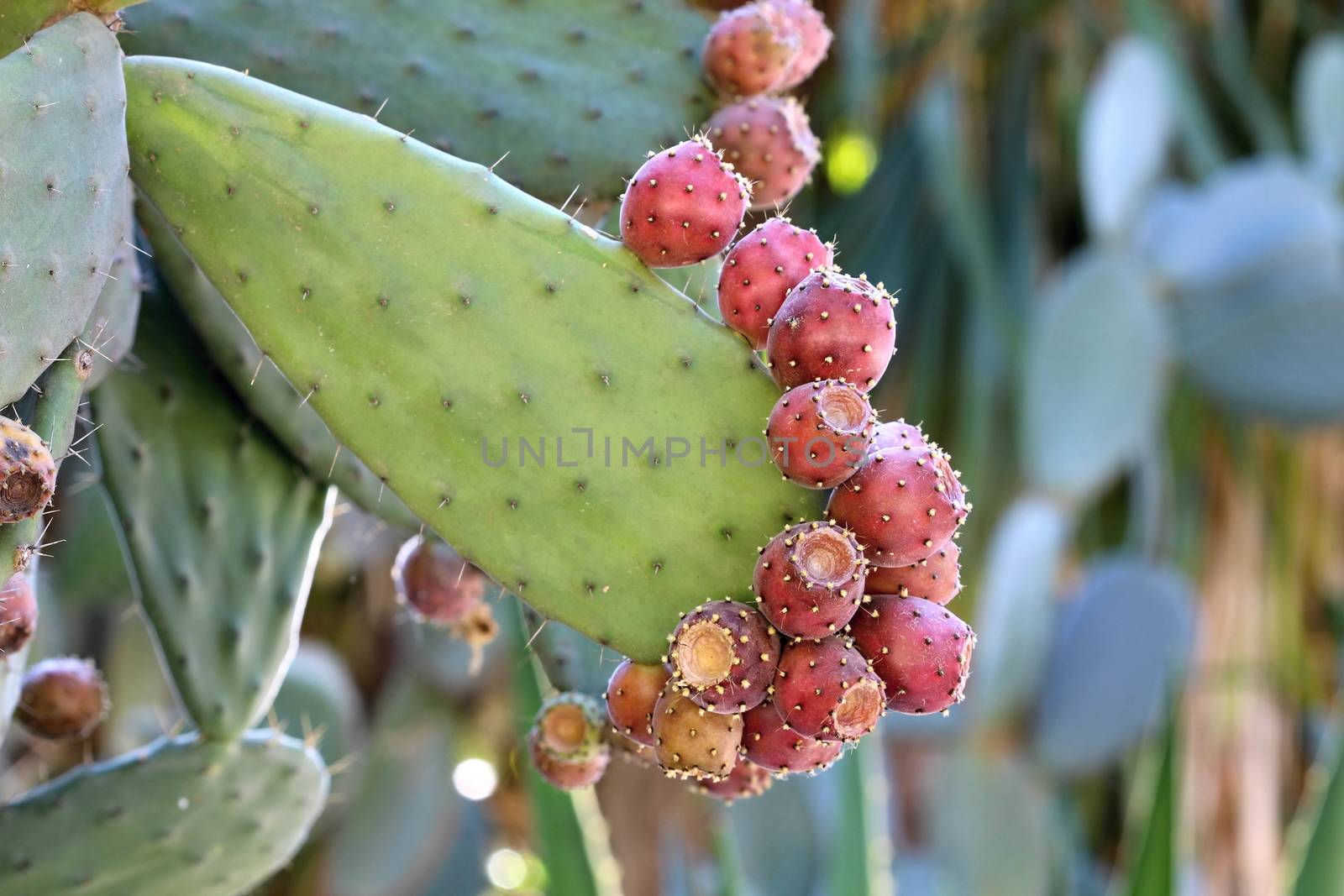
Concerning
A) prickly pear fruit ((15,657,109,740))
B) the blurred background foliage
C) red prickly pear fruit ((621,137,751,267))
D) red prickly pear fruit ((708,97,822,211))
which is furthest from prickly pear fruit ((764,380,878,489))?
the blurred background foliage

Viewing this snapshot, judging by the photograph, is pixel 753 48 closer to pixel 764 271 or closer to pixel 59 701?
pixel 764 271

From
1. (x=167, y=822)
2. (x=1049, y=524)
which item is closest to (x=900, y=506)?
(x=167, y=822)

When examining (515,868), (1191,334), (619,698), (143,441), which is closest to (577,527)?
(619,698)

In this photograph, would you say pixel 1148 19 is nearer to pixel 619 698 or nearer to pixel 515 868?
pixel 515 868

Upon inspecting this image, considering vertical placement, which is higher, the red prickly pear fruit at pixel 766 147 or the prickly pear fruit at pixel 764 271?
the prickly pear fruit at pixel 764 271

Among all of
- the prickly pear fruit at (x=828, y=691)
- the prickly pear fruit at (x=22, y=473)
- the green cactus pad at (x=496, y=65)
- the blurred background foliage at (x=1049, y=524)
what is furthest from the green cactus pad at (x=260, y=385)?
the blurred background foliage at (x=1049, y=524)

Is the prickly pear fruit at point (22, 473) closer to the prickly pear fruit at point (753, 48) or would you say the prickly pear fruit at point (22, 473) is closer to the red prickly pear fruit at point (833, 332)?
the red prickly pear fruit at point (833, 332)
